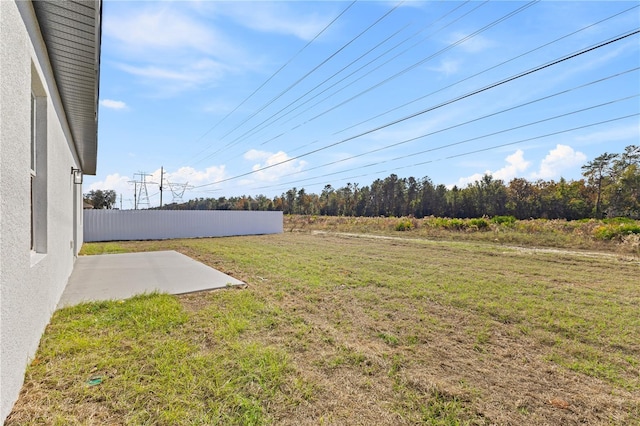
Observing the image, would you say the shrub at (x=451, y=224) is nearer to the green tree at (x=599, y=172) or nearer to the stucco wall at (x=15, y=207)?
the stucco wall at (x=15, y=207)

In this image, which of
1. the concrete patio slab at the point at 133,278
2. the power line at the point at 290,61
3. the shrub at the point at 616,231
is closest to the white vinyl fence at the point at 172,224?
the concrete patio slab at the point at 133,278

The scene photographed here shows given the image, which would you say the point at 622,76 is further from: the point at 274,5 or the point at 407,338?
the point at 407,338

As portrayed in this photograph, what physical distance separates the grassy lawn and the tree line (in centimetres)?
3183

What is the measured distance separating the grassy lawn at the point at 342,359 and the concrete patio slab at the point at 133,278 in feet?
1.83

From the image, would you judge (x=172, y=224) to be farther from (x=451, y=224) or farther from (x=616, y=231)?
(x=616, y=231)

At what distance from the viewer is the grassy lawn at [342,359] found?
77.0 inches

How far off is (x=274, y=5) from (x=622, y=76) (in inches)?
397

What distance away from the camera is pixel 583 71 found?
9250mm

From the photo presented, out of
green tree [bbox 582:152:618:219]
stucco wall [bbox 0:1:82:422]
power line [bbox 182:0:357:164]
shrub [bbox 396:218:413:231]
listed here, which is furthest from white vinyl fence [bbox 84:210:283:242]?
green tree [bbox 582:152:618:219]

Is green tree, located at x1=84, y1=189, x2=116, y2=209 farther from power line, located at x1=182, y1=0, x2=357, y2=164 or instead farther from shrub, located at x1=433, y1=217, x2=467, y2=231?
shrub, located at x1=433, y1=217, x2=467, y2=231

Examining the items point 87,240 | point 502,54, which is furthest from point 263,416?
point 87,240

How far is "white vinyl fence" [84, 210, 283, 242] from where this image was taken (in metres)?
14.4

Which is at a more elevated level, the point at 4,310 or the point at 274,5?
the point at 274,5

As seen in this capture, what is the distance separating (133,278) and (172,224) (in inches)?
464
